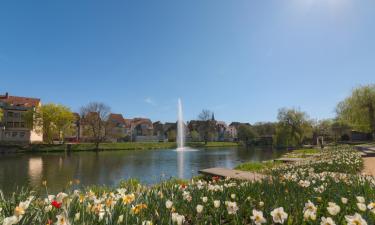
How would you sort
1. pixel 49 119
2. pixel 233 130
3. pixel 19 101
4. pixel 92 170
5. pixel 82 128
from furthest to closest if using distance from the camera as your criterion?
pixel 233 130
pixel 82 128
pixel 19 101
pixel 49 119
pixel 92 170

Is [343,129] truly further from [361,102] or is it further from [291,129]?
[361,102]

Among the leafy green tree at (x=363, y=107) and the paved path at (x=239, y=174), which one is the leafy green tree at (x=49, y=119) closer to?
the paved path at (x=239, y=174)

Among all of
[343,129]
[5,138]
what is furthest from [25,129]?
[343,129]

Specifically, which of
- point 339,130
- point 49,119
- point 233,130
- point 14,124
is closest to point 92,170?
point 49,119

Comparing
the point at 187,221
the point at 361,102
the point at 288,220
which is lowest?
the point at 187,221

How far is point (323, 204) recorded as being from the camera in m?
3.78

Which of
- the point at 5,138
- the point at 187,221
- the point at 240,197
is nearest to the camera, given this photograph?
the point at 187,221

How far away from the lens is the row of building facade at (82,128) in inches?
2400

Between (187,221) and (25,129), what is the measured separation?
231ft

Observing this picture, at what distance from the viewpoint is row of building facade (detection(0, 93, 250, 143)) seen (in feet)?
200

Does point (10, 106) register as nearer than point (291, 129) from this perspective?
No

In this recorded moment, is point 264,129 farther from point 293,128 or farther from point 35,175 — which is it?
point 35,175

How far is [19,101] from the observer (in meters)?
65.6

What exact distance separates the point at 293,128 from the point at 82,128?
6078 cm
